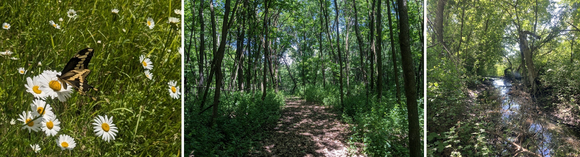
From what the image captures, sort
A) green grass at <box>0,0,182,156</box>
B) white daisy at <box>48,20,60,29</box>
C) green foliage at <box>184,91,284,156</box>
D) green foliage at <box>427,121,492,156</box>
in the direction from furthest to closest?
green foliage at <box>184,91,284,156</box>, green foliage at <box>427,121,492,156</box>, white daisy at <box>48,20,60,29</box>, green grass at <box>0,0,182,156</box>

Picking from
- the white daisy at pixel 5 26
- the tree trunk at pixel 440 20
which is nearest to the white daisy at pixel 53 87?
the white daisy at pixel 5 26

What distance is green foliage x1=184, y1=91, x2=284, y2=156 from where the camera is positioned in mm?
2297

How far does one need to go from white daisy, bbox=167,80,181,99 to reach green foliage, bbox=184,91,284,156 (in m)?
1.08

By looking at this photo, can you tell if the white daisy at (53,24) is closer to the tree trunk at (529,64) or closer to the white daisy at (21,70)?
the white daisy at (21,70)

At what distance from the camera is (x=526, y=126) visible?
1.99 m

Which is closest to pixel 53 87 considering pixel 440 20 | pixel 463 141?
pixel 440 20

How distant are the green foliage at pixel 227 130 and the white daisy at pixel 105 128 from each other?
46.6 inches

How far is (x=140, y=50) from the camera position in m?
0.99

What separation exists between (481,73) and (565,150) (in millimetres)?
858

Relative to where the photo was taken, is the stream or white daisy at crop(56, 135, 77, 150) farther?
the stream

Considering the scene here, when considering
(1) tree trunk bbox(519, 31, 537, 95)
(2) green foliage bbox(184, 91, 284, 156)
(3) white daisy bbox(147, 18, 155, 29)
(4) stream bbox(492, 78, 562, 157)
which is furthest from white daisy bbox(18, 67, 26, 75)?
(1) tree trunk bbox(519, 31, 537, 95)

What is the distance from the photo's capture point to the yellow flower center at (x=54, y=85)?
0.65 metres

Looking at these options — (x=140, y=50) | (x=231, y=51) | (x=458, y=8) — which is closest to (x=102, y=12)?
(x=140, y=50)

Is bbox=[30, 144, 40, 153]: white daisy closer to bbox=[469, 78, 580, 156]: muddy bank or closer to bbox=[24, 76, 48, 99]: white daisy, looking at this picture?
bbox=[24, 76, 48, 99]: white daisy
